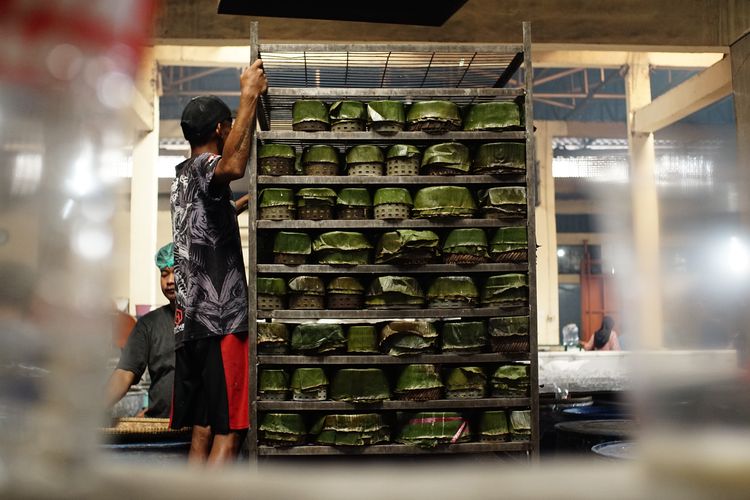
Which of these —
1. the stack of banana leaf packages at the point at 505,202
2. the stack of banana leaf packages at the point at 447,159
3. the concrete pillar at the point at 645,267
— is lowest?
the concrete pillar at the point at 645,267

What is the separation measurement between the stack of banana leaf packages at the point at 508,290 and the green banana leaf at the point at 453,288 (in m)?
0.07

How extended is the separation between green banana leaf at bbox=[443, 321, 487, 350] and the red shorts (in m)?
0.88

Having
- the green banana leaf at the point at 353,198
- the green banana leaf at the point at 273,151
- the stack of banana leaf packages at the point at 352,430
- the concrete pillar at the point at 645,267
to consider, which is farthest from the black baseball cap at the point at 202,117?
the concrete pillar at the point at 645,267

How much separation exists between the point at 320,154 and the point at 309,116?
17 cm

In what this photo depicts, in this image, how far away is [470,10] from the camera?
690cm

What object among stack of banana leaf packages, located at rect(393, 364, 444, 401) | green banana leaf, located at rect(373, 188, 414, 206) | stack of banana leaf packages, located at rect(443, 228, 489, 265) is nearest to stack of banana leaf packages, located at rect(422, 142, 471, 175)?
green banana leaf, located at rect(373, 188, 414, 206)

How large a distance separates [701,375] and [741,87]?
7238 mm

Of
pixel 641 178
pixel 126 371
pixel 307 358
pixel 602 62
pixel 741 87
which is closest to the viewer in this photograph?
pixel 641 178

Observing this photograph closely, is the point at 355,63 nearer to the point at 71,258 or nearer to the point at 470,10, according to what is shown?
the point at 470,10

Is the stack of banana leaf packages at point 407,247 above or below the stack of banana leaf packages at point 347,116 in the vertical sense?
below

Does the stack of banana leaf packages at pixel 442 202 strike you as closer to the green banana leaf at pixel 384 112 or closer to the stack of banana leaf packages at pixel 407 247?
the stack of banana leaf packages at pixel 407 247

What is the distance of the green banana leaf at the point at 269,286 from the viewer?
3379 mm

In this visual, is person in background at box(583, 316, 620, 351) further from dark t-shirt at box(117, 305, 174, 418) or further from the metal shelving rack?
dark t-shirt at box(117, 305, 174, 418)

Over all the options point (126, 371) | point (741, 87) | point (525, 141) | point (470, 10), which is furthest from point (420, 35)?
point (126, 371)
